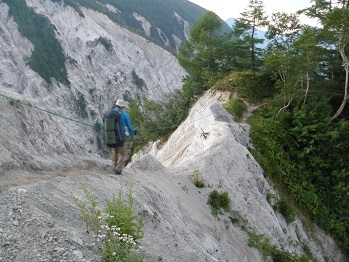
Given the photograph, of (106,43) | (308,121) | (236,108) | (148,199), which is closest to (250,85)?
(236,108)

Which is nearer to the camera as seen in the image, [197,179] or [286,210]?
[197,179]

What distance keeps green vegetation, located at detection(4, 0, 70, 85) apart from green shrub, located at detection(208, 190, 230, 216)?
273 feet

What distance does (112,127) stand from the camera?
33.6 ft

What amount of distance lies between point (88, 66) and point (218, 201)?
3712 inches

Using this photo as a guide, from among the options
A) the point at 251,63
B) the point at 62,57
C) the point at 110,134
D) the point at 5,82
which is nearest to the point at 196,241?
the point at 110,134

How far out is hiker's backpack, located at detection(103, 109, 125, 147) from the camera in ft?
33.3

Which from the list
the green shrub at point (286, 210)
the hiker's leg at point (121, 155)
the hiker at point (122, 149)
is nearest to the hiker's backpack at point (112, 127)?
the hiker at point (122, 149)

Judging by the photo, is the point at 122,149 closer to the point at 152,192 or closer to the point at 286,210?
the point at 152,192

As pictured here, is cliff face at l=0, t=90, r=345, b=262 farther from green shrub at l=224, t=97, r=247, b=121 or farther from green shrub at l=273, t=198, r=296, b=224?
green shrub at l=224, t=97, r=247, b=121

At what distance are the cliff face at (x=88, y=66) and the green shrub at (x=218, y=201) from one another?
70.8 m

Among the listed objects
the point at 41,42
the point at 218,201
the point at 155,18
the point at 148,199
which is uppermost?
the point at 148,199

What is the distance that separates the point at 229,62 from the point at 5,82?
2566 inches

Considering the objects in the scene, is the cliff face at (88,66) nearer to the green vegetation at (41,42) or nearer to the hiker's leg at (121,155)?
the green vegetation at (41,42)

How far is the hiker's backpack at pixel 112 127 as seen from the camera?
10156 mm
